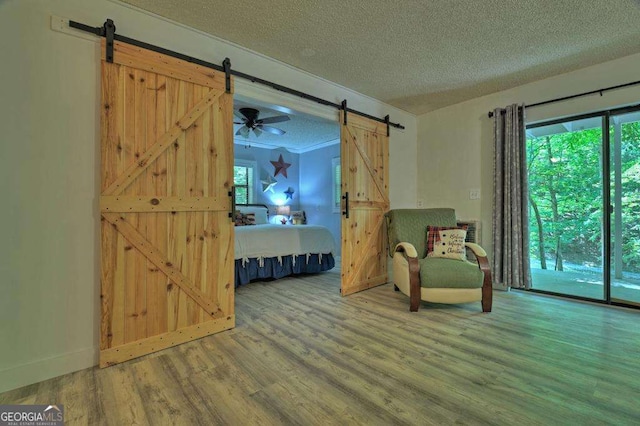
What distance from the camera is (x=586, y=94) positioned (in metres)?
3.16

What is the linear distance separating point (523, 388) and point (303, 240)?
331cm

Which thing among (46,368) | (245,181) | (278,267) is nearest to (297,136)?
(245,181)

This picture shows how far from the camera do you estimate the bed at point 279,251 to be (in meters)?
4.01

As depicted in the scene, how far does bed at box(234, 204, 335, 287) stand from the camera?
401 centimetres

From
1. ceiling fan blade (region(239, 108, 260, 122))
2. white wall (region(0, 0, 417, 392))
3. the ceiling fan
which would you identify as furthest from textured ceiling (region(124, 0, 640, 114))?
ceiling fan blade (region(239, 108, 260, 122))

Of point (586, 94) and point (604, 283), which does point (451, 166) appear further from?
point (604, 283)

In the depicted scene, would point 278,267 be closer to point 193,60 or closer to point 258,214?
point 258,214

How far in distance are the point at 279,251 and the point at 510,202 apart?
10.3 feet

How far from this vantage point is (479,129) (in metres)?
3.99

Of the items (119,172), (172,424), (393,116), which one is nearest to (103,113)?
(119,172)

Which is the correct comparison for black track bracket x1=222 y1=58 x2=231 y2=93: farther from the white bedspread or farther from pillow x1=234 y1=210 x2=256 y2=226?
pillow x1=234 y1=210 x2=256 y2=226

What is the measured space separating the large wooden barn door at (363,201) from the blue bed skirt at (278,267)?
1.09 metres

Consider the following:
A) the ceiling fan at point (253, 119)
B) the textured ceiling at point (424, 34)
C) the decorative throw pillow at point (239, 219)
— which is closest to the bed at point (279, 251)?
the decorative throw pillow at point (239, 219)

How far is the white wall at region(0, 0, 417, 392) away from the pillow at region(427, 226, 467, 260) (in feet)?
10.8
